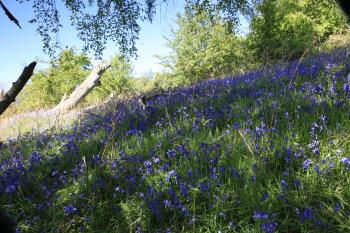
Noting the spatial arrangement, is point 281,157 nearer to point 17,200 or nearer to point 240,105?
point 240,105

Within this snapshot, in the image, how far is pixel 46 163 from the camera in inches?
164

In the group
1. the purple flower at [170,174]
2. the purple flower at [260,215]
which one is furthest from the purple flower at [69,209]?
the purple flower at [260,215]

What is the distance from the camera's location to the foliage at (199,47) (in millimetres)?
22562

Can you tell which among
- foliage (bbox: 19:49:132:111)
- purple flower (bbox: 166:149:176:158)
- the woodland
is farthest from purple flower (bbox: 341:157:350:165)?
foliage (bbox: 19:49:132:111)

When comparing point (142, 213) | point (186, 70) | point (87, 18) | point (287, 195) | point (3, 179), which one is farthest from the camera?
point (186, 70)

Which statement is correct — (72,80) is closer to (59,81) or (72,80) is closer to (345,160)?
(59,81)

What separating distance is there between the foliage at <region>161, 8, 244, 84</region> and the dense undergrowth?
17.9m

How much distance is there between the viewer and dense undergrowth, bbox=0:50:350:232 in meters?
2.48

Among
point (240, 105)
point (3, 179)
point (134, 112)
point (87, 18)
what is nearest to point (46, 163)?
point (3, 179)

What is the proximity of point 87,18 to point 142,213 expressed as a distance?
24.9 feet

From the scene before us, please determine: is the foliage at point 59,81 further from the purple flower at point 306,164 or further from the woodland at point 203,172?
the purple flower at point 306,164

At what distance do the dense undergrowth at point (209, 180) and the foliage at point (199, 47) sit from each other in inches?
706

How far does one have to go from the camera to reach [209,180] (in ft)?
9.41

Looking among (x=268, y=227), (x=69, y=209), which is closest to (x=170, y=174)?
(x=69, y=209)
